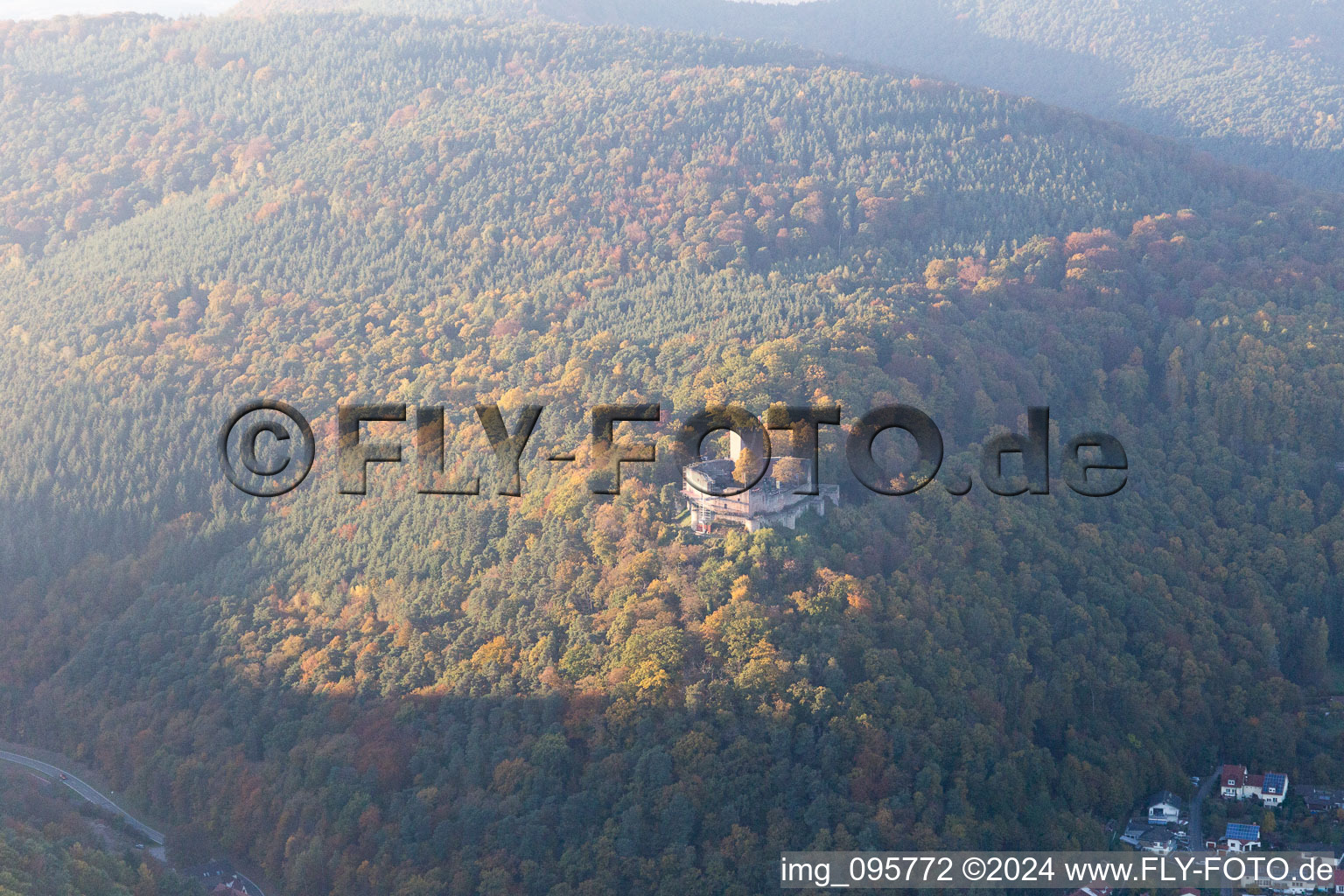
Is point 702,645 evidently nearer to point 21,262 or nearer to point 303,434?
point 303,434

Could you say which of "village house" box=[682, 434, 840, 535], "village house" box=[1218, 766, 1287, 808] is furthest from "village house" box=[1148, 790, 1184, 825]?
"village house" box=[682, 434, 840, 535]

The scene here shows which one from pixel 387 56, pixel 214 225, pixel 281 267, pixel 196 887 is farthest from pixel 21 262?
pixel 196 887

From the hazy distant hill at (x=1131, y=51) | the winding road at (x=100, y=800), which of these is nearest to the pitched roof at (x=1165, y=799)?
the winding road at (x=100, y=800)

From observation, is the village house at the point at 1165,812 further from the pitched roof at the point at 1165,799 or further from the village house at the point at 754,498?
the village house at the point at 754,498

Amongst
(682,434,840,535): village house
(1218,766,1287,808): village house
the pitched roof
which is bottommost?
the pitched roof

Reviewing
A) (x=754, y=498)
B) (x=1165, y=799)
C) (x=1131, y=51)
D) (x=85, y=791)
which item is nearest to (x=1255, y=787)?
(x=1165, y=799)

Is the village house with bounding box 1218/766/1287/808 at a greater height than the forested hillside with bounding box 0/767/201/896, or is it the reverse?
the village house with bounding box 1218/766/1287/808
